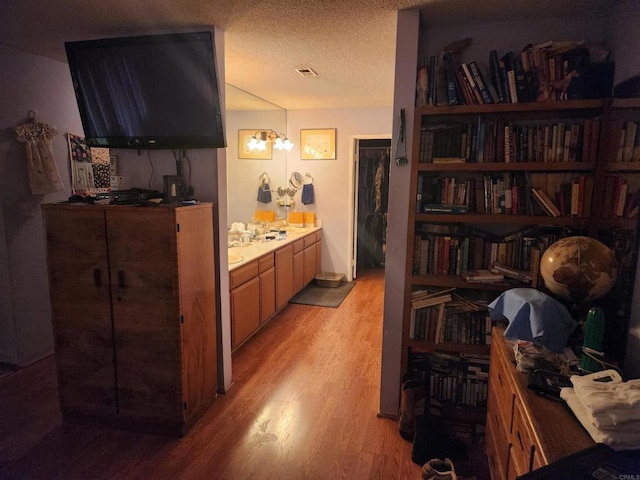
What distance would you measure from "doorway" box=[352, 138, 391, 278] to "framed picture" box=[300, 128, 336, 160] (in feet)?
2.05

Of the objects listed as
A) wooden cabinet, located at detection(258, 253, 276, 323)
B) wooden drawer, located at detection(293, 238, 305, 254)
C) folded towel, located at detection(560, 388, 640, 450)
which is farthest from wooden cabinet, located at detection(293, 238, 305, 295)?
folded towel, located at detection(560, 388, 640, 450)

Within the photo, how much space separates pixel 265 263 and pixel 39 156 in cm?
194

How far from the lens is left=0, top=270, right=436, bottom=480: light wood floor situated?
1.94m

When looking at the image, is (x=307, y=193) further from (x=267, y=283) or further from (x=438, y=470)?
(x=438, y=470)

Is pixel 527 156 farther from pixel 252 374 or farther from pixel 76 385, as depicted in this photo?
pixel 76 385

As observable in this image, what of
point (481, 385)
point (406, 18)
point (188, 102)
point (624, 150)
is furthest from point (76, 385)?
point (624, 150)

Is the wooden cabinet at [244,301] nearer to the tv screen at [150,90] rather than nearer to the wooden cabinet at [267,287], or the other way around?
the wooden cabinet at [267,287]

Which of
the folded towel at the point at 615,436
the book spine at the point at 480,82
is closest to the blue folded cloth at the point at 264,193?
the book spine at the point at 480,82

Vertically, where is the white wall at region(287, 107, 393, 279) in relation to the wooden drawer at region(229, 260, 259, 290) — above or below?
above

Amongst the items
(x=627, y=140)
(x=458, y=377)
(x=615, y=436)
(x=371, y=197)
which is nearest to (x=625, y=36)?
(x=627, y=140)

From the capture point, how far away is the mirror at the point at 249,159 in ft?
13.8

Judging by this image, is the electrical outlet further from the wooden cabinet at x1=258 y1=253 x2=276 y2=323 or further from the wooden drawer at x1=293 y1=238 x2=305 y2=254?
the wooden drawer at x1=293 y1=238 x2=305 y2=254

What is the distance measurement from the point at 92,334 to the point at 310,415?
54.7 inches

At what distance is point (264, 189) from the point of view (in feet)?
15.9
